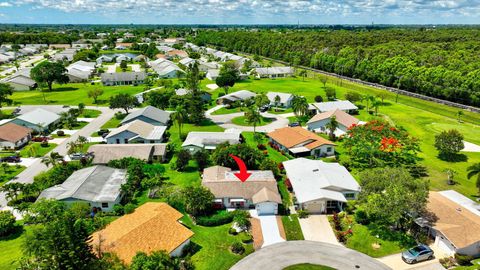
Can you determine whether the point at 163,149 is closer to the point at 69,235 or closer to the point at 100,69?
the point at 69,235

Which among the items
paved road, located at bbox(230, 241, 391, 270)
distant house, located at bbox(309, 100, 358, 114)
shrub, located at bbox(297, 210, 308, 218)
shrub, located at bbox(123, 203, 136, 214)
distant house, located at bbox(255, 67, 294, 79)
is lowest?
paved road, located at bbox(230, 241, 391, 270)

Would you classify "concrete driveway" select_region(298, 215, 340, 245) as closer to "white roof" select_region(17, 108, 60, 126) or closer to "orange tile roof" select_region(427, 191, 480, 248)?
"orange tile roof" select_region(427, 191, 480, 248)

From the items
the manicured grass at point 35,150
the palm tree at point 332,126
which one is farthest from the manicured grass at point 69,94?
the palm tree at point 332,126

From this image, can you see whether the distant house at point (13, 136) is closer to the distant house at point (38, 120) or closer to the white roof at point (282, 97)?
the distant house at point (38, 120)

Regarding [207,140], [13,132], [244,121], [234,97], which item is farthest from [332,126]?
[13,132]

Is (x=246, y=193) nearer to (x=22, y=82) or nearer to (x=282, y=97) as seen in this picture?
(x=282, y=97)

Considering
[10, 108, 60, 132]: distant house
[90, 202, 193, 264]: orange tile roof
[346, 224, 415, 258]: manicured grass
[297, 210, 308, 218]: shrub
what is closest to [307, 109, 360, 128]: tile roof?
[297, 210, 308, 218]: shrub
